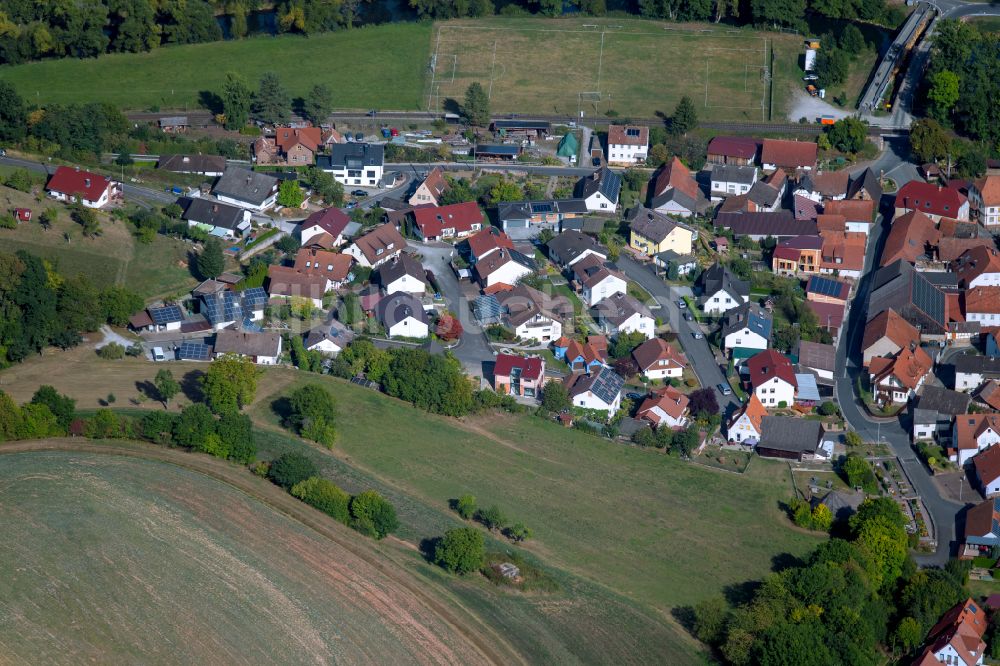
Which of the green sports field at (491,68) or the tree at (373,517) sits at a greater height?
the green sports field at (491,68)

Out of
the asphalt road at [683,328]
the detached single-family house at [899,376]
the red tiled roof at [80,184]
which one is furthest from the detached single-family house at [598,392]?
the red tiled roof at [80,184]

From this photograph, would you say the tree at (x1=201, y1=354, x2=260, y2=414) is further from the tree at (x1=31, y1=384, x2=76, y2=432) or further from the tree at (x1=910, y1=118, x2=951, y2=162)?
the tree at (x1=910, y1=118, x2=951, y2=162)

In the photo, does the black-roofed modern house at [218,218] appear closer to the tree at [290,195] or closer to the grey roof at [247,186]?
the grey roof at [247,186]

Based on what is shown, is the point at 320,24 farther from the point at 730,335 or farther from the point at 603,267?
the point at 730,335

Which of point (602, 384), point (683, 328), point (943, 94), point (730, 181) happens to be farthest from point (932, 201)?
point (602, 384)

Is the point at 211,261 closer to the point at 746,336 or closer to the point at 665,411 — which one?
the point at 665,411

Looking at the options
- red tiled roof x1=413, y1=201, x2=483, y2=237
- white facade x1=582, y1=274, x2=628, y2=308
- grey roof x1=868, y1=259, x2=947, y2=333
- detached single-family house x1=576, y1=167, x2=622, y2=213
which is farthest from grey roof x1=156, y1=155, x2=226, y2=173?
grey roof x1=868, y1=259, x2=947, y2=333
